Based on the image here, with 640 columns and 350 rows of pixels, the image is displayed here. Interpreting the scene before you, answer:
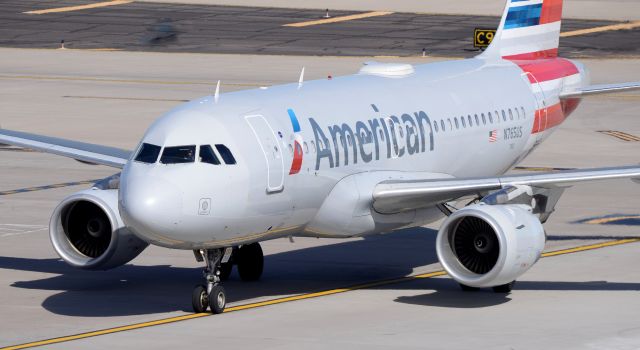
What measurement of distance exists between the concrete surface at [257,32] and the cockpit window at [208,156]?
56520 mm

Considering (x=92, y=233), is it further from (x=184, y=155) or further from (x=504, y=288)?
(x=504, y=288)

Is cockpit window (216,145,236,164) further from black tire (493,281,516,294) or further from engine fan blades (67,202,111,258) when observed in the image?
black tire (493,281,516,294)

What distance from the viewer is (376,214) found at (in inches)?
1257

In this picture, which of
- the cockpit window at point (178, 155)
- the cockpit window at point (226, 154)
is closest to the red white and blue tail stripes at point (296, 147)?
the cockpit window at point (226, 154)

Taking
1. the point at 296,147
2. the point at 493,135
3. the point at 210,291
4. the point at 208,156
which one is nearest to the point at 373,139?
the point at 296,147

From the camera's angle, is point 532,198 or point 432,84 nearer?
point 532,198

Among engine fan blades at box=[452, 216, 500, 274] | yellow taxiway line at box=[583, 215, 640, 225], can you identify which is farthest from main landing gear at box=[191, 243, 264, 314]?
yellow taxiway line at box=[583, 215, 640, 225]

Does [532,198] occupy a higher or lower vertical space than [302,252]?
higher

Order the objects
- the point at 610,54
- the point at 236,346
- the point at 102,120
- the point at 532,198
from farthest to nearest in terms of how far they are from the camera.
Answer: the point at 610,54
the point at 102,120
the point at 532,198
the point at 236,346

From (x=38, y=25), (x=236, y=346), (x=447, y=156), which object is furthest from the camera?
(x=38, y=25)

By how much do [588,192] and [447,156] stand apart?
462 inches

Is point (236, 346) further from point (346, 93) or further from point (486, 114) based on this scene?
point (486, 114)

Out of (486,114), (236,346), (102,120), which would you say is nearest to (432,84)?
(486,114)

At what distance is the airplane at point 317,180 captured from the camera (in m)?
28.1
